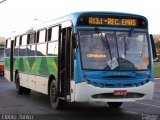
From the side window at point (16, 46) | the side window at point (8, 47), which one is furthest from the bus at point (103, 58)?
the side window at point (8, 47)

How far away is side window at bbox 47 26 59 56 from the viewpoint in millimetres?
14781

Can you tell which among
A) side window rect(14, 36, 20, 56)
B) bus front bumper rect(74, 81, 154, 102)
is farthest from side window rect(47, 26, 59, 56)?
side window rect(14, 36, 20, 56)

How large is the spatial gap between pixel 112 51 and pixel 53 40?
2.91 metres

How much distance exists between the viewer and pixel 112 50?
507 inches

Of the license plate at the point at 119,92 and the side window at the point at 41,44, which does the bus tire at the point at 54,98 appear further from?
the license plate at the point at 119,92

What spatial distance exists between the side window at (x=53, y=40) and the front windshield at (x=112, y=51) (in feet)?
6.64

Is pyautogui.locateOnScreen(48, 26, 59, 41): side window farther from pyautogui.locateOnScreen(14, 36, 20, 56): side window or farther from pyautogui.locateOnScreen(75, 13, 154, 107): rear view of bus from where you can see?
pyautogui.locateOnScreen(14, 36, 20, 56): side window

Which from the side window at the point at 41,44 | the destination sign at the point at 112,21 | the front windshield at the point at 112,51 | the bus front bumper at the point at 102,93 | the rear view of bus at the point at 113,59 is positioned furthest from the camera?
the side window at the point at 41,44

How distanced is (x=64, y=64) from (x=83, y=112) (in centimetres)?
161

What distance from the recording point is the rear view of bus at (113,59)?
41.0 feet

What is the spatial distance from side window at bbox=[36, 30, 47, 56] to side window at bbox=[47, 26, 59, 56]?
597 mm

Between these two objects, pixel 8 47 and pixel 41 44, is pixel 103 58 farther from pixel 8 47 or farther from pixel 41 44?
pixel 8 47

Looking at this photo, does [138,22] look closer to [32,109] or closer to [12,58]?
[32,109]

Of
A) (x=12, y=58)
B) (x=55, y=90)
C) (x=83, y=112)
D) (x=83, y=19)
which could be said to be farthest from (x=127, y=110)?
(x=12, y=58)
